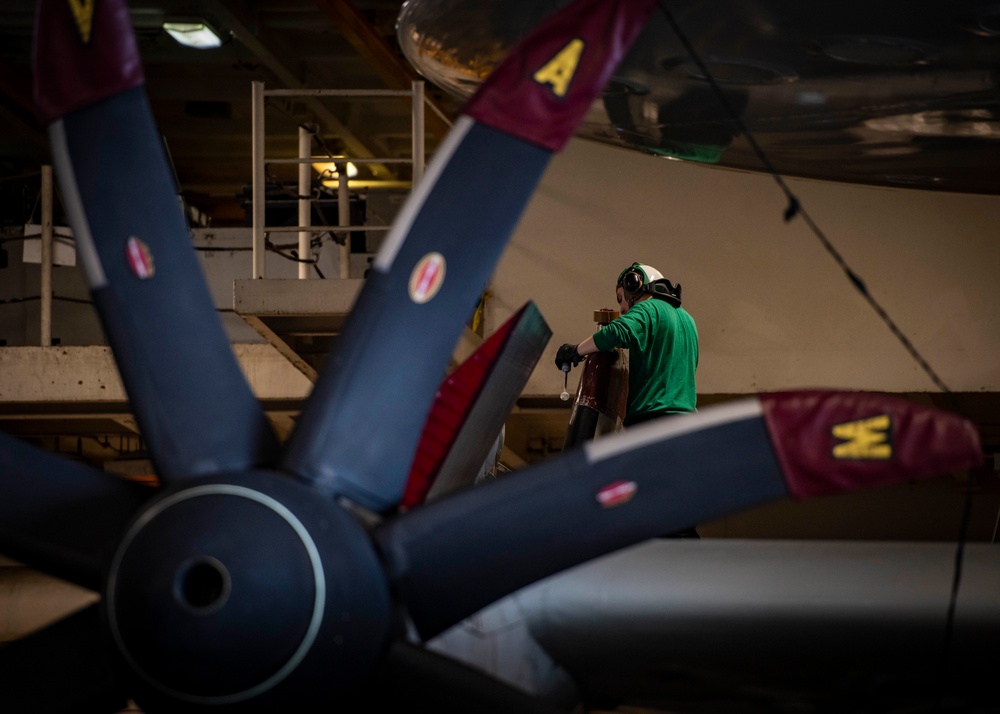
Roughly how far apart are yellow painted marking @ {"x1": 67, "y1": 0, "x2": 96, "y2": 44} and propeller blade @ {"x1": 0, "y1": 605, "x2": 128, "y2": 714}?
4.43 feet

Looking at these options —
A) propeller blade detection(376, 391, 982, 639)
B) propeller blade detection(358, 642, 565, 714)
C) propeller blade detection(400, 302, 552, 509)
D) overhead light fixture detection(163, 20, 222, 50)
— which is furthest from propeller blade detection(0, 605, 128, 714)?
overhead light fixture detection(163, 20, 222, 50)

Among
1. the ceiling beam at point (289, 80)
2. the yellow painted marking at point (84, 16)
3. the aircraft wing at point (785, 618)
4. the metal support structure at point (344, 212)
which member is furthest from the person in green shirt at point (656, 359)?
the ceiling beam at point (289, 80)

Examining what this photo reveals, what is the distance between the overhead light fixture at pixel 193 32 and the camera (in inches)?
366

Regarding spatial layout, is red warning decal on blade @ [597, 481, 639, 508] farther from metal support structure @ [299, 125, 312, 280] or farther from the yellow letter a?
metal support structure @ [299, 125, 312, 280]

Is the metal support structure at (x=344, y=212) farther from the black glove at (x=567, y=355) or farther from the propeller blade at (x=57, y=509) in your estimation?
the propeller blade at (x=57, y=509)

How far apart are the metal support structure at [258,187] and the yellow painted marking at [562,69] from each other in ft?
12.5

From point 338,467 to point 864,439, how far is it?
1091 millimetres

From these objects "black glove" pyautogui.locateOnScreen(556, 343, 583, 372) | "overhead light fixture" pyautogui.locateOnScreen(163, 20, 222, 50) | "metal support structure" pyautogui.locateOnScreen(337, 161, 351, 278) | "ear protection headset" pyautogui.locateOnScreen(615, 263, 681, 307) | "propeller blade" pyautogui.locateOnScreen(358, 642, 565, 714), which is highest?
"propeller blade" pyautogui.locateOnScreen(358, 642, 565, 714)

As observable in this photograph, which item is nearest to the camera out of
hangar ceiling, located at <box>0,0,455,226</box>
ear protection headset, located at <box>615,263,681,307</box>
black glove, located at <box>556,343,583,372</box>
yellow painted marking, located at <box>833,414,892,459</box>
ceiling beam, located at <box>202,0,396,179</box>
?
yellow painted marking, located at <box>833,414,892,459</box>

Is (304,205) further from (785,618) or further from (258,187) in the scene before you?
(785,618)

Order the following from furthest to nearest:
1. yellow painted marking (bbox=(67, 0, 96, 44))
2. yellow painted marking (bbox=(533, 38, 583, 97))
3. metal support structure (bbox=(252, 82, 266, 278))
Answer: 1. metal support structure (bbox=(252, 82, 266, 278))
2. yellow painted marking (bbox=(67, 0, 96, 44))
3. yellow painted marking (bbox=(533, 38, 583, 97))

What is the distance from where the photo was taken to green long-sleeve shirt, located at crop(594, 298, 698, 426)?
154 inches

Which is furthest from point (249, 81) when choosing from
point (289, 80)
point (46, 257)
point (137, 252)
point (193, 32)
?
point (137, 252)

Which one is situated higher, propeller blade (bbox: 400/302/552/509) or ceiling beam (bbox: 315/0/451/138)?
propeller blade (bbox: 400/302/552/509)
